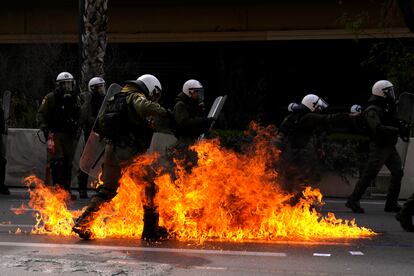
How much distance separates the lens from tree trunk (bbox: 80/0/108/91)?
13414 millimetres

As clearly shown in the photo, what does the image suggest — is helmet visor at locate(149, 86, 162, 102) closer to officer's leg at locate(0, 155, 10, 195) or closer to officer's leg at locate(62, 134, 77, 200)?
officer's leg at locate(62, 134, 77, 200)

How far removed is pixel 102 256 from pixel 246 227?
1.65 meters

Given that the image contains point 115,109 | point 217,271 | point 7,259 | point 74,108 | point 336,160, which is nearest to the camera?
point 217,271

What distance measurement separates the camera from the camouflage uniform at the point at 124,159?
6562 mm

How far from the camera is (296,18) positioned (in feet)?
63.2

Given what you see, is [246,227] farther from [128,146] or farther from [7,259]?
[7,259]

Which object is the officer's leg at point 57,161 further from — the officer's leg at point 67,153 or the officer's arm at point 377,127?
the officer's arm at point 377,127

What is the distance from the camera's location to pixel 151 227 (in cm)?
669

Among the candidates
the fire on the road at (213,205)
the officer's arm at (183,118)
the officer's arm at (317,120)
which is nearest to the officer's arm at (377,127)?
the officer's arm at (317,120)

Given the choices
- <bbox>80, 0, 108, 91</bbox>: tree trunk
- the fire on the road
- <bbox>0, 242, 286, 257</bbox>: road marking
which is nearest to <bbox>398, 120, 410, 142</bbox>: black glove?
the fire on the road

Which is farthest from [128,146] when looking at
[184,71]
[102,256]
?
[184,71]

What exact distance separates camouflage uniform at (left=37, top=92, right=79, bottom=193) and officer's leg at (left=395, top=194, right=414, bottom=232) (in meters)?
5.12

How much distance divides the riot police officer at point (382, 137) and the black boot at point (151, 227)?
12.2 feet

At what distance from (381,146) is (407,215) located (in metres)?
2.05
